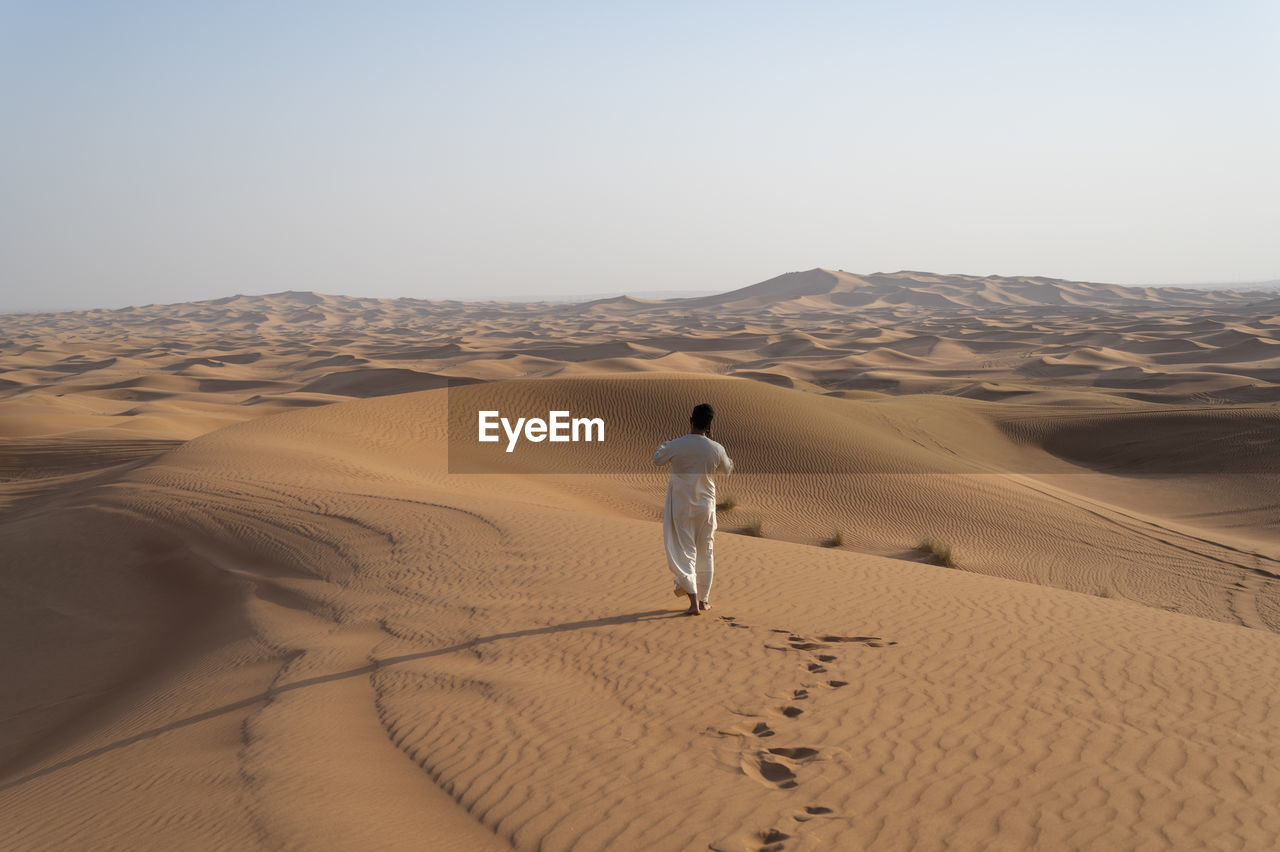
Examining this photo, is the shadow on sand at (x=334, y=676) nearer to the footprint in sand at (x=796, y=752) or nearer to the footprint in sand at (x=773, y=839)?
the footprint in sand at (x=796, y=752)

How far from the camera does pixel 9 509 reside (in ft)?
47.7

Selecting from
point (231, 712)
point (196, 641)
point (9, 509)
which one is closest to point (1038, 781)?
point (231, 712)

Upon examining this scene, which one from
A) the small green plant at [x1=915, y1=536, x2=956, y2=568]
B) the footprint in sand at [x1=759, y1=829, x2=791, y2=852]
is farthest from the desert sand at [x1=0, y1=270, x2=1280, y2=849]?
the small green plant at [x1=915, y1=536, x2=956, y2=568]

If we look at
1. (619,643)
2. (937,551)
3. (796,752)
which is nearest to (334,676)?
(619,643)

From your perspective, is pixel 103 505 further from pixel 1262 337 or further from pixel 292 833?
pixel 1262 337

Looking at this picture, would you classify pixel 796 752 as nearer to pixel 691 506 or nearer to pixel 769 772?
pixel 769 772

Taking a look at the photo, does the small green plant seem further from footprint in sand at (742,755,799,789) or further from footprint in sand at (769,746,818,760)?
footprint in sand at (742,755,799,789)

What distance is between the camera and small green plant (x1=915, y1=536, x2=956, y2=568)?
13.3 m

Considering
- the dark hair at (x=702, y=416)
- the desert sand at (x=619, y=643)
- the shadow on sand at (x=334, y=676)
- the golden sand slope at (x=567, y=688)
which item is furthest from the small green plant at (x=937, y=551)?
the dark hair at (x=702, y=416)

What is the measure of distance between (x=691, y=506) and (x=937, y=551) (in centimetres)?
788

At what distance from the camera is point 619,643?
7102mm

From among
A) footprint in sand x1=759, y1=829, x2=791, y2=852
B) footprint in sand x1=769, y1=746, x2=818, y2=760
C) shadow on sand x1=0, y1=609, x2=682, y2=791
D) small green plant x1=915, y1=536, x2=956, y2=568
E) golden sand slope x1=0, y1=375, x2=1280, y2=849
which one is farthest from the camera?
small green plant x1=915, y1=536, x2=956, y2=568

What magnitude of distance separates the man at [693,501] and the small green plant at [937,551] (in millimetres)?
7073

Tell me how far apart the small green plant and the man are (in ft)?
23.2
